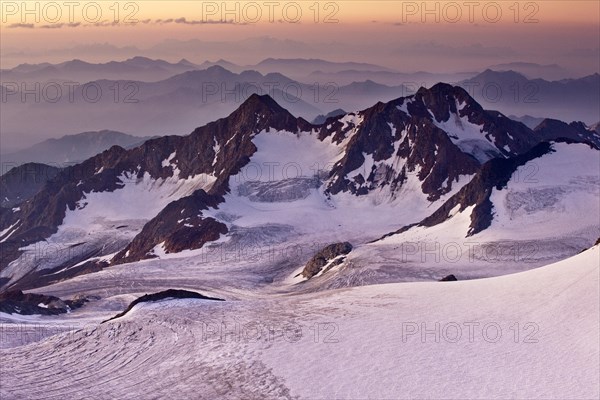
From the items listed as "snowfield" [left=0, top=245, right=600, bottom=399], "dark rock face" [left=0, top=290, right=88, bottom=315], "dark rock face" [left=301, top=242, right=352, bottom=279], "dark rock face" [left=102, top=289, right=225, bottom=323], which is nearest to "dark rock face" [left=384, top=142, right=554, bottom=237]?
"dark rock face" [left=301, top=242, right=352, bottom=279]

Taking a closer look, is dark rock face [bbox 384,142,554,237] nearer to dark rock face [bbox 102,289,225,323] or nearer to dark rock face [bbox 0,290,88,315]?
dark rock face [bbox 0,290,88,315]

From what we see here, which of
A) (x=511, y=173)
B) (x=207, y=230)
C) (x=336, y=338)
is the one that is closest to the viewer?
(x=336, y=338)

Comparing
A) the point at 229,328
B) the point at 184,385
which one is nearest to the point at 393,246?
the point at 229,328

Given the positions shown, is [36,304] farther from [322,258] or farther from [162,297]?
[162,297]

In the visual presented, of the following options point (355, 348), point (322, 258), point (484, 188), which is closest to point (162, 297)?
point (355, 348)

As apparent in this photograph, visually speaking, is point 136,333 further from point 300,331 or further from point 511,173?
point 511,173

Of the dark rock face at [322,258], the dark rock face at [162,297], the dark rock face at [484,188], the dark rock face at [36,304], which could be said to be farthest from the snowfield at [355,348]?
the dark rock face at [484,188]
